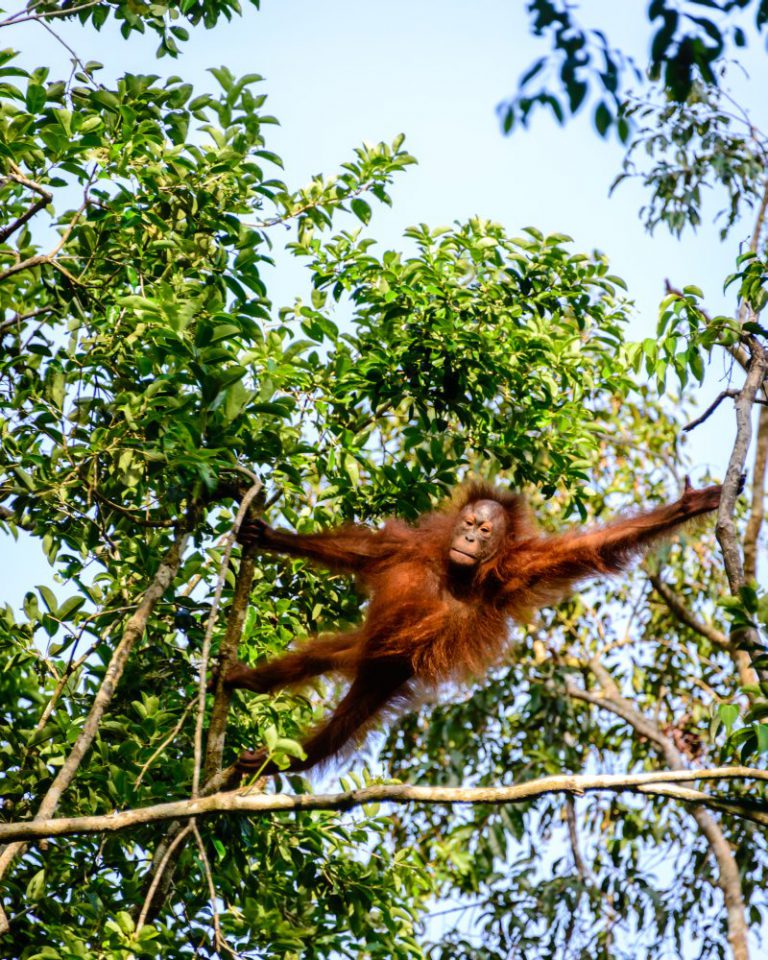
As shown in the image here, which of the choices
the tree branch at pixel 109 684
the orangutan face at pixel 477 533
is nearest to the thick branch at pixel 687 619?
the orangutan face at pixel 477 533

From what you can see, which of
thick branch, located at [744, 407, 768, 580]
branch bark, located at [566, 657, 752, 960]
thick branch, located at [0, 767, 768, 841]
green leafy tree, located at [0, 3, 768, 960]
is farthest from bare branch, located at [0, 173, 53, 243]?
thick branch, located at [744, 407, 768, 580]

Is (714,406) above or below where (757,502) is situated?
below

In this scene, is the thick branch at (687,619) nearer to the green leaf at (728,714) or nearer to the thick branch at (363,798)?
the green leaf at (728,714)

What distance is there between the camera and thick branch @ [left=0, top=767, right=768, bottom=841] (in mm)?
3611

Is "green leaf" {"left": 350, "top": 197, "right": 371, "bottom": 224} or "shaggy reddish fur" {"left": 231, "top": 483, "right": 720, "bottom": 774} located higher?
"green leaf" {"left": 350, "top": 197, "right": 371, "bottom": 224}

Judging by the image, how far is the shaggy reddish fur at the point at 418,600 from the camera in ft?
18.0

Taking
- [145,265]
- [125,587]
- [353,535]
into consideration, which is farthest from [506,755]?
[145,265]

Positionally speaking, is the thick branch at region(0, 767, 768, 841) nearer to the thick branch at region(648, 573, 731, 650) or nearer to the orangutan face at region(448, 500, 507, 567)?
the orangutan face at region(448, 500, 507, 567)

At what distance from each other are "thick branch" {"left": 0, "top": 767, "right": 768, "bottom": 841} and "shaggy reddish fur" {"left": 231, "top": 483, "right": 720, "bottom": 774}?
154 cm

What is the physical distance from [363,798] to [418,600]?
2.10 m

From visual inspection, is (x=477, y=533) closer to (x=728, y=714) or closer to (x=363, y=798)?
(x=728, y=714)

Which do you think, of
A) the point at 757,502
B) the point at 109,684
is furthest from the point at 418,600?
the point at 757,502

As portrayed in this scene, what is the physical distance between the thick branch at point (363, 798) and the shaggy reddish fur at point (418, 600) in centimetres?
154

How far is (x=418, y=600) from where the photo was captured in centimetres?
568
